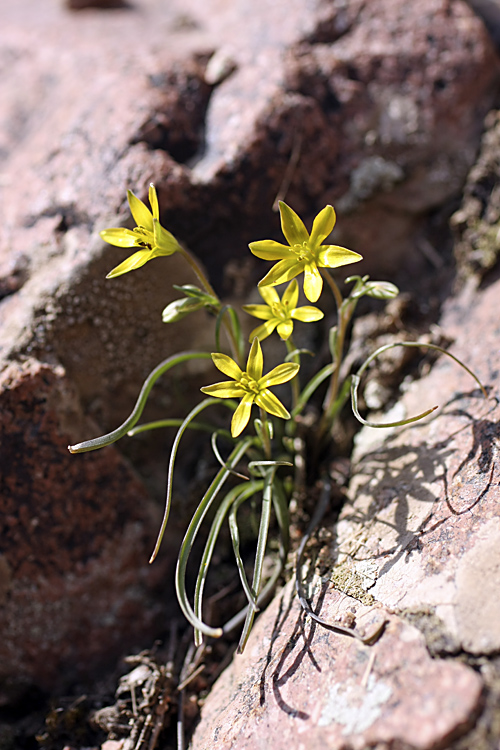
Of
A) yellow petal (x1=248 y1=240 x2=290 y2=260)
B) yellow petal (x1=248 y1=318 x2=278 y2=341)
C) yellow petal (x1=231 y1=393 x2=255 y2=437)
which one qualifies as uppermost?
yellow petal (x1=248 y1=240 x2=290 y2=260)

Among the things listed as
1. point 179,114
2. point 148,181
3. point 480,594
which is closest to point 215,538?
point 480,594

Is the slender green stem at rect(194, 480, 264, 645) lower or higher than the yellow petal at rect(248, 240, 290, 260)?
lower

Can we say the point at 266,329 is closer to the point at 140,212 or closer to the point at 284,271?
the point at 284,271

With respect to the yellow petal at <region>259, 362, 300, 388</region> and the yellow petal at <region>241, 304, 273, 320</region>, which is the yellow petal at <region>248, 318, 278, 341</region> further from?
the yellow petal at <region>259, 362, 300, 388</region>

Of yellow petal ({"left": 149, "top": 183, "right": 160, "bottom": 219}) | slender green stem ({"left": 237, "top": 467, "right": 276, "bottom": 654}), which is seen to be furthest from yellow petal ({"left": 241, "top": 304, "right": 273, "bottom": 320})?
slender green stem ({"left": 237, "top": 467, "right": 276, "bottom": 654})

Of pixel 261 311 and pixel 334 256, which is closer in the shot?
pixel 334 256

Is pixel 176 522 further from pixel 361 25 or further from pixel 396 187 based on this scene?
pixel 361 25
